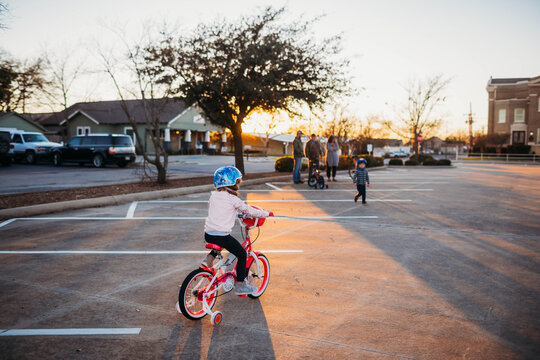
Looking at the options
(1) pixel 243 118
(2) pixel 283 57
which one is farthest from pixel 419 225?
(1) pixel 243 118

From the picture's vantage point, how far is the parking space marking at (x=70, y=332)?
11.3 feet

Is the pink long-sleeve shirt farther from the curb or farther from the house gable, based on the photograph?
the house gable

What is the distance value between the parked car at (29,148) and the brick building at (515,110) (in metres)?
48.4

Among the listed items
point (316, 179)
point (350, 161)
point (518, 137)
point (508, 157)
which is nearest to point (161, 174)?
point (316, 179)

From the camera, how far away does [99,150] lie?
22.9 metres

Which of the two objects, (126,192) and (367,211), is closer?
(367,211)

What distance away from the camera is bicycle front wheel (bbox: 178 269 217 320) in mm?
3628

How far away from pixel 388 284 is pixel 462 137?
356ft

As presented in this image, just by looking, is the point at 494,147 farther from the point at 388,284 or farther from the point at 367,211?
the point at 388,284

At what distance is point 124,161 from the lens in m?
23.0

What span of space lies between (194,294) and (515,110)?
58586 millimetres

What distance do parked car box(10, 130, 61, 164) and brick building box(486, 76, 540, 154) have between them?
4845cm

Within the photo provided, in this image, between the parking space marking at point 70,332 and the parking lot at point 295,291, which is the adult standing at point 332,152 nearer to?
the parking lot at point 295,291

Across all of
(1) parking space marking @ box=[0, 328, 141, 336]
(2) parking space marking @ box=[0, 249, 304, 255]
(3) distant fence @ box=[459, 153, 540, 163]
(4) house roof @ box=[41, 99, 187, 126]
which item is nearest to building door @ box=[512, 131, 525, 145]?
(3) distant fence @ box=[459, 153, 540, 163]
